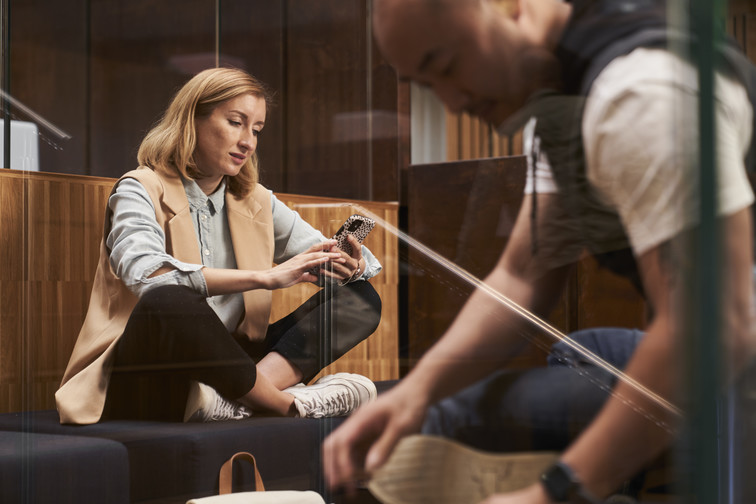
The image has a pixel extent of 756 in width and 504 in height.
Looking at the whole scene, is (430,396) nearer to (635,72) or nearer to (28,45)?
(635,72)

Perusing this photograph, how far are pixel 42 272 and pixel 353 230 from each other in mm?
876

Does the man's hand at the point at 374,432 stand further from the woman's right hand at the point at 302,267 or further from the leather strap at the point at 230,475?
the leather strap at the point at 230,475

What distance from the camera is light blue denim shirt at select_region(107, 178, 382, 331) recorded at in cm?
130

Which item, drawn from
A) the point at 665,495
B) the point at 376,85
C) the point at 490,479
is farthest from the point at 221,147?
the point at 665,495

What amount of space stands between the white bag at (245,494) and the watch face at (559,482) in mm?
468

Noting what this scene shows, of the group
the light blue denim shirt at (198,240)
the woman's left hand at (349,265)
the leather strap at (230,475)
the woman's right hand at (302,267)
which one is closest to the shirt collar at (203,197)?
the light blue denim shirt at (198,240)

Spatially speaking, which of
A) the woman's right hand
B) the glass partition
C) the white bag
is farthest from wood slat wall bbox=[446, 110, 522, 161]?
the white bag

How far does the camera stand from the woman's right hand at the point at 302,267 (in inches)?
48.0

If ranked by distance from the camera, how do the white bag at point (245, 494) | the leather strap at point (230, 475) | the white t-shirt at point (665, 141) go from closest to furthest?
the white t-shirt at point (665, 141), the white bag at point (245, 494), the leather strap at point (230, 475)

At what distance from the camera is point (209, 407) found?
1454 mm

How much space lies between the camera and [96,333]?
5.29ft

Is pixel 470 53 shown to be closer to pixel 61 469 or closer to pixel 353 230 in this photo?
pixel 353 230

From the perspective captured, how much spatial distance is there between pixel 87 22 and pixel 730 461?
4.61ft

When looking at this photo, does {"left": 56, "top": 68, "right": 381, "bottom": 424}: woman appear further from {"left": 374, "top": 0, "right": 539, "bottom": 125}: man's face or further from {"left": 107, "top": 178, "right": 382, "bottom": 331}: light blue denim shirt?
{"left": 374, "top": 0, "right": 539, "bottom": 125}: man's face
